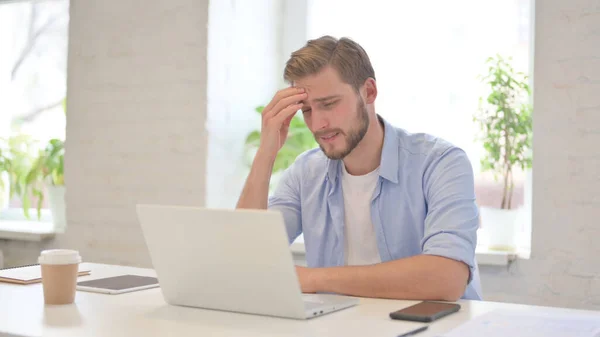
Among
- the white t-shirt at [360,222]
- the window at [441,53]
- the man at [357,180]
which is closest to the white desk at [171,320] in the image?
the man at [357,180]

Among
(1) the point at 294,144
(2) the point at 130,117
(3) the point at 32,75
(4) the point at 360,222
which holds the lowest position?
(4) the point at 360,222

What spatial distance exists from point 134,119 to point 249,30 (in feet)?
2.13

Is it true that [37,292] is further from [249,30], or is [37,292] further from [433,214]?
[249,30]

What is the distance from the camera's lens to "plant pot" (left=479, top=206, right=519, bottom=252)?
8.88 ft

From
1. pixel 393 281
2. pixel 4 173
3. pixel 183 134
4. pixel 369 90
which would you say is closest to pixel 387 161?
pixel 369 90

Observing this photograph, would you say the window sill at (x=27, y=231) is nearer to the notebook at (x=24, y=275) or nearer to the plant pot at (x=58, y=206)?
→ the plant pot at (x=58, y=206)

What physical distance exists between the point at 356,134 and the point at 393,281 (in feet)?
1.75

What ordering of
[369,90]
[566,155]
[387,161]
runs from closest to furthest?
[387,161] → [369,90] → [566,155]

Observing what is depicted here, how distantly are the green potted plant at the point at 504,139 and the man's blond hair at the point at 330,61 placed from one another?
32.6 inches

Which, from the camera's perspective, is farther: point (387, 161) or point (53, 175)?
point (53, 175)

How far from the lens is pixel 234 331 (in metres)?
1.23

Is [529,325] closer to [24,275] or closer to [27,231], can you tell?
[24,275]

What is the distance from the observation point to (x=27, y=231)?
3559 millimetres

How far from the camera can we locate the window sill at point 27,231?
3.53m
